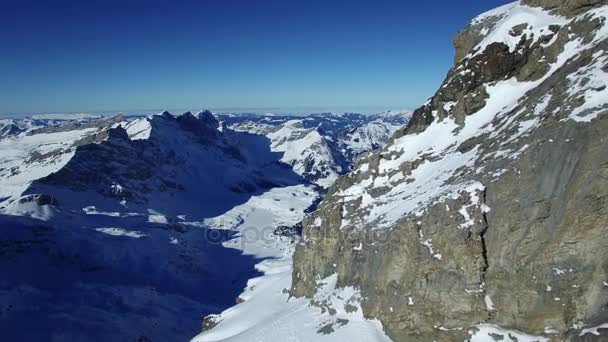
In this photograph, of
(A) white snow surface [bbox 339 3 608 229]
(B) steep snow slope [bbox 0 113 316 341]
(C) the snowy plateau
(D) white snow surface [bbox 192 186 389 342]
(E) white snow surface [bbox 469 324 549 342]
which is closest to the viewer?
(C) the snowy plateau

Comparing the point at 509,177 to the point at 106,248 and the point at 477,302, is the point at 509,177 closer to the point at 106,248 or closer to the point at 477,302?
the point at 477,302

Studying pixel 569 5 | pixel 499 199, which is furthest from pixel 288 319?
pixel 569 5

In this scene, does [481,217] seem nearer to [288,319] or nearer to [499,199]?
[499,199]

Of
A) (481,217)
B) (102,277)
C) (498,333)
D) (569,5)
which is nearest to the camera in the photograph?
(498,333)

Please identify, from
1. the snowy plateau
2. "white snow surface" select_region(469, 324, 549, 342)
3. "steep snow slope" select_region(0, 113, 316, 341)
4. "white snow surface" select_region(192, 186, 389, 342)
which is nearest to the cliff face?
the snowy plateau

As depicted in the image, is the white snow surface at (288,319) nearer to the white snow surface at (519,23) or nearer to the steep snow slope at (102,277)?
the white snow surface at (519,23)

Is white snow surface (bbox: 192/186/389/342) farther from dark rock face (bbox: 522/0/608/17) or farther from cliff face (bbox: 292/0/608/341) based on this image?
dark rock face (bbox: 522/0/608/17)

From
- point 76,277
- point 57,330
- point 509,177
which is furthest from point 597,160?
point 76,277

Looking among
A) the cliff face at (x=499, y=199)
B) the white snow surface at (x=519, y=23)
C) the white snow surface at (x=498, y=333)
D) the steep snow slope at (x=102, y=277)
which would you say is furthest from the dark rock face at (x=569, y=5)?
the steep snow slope at (x=102, y=277)
